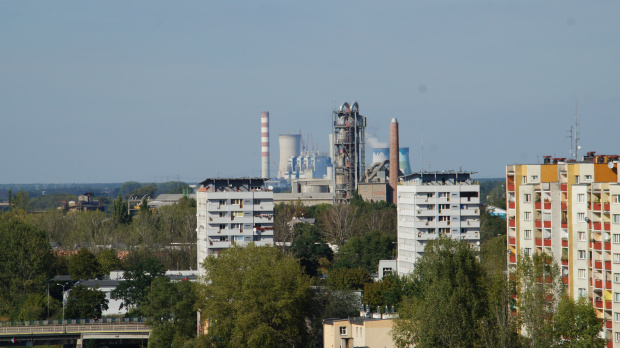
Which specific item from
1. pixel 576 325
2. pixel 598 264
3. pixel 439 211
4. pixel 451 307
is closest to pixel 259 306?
pixel 451 307

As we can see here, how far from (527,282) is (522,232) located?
9.18 m

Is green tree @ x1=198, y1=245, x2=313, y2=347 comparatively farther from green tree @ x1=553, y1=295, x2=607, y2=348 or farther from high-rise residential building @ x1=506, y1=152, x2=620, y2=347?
green tree @ x1=553, y1=295, x2=607, y2=348

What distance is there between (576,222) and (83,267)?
152 feet

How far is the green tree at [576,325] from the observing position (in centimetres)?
3681

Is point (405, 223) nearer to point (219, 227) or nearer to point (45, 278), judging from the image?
point (219, 227)

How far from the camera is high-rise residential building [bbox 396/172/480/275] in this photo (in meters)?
76.1

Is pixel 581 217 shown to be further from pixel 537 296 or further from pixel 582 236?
pixel 537 296

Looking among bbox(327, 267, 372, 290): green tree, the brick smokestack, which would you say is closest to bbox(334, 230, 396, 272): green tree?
bbox(327, 267, 372, 290): green tree

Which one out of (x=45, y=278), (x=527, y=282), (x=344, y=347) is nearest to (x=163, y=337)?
(x=344, y=347)

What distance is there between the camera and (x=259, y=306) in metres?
49.9

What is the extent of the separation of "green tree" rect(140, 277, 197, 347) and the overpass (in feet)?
13.3

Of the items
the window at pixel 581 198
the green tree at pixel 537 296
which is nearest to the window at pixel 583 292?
the green tree at pixel 537 296

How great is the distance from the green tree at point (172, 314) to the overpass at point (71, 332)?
4.06 metres

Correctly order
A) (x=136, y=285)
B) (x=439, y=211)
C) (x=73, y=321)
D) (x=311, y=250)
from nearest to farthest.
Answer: (x=73, y=321)
(x=136, y=285)
(x=439, y=211)
(x=311, y=250)
